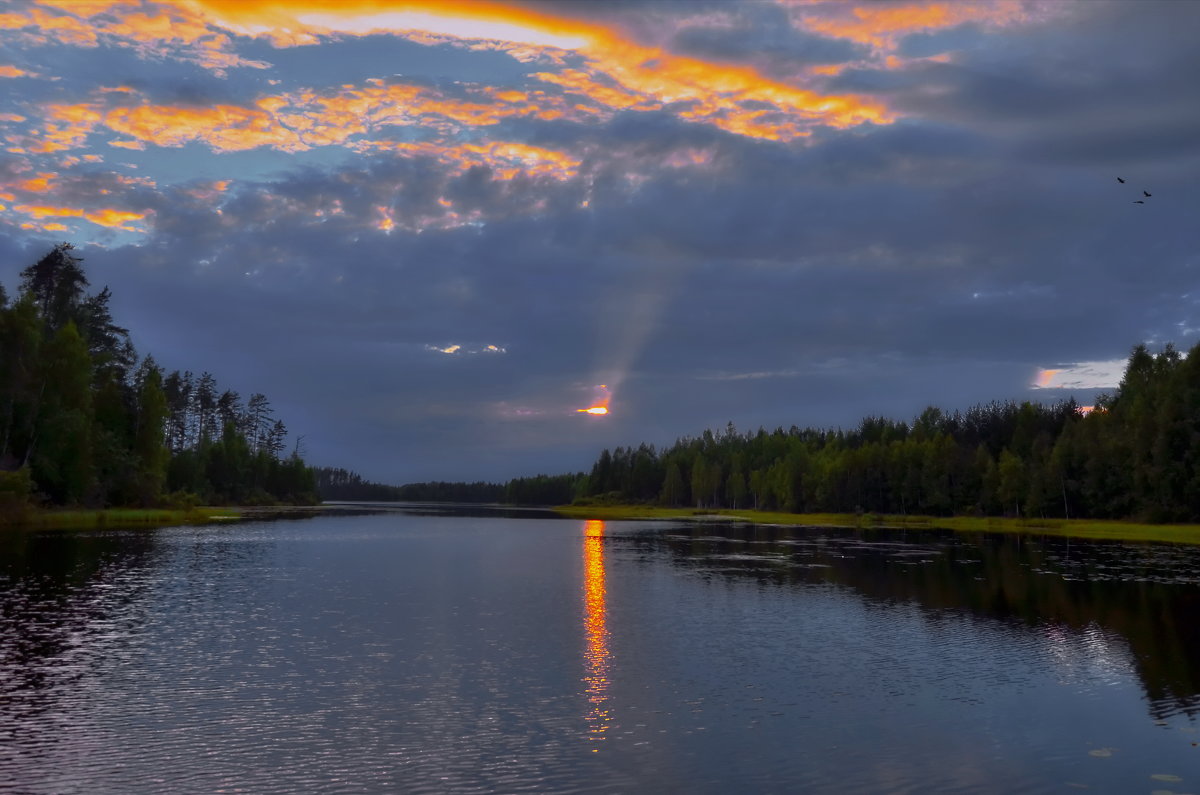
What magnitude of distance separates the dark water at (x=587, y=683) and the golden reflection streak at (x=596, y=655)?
0.56 feet

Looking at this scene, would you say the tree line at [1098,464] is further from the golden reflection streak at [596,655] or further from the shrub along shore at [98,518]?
the shrub along shore at [98,518]

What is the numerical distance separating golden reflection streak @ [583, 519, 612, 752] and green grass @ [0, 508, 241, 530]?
6965 cm

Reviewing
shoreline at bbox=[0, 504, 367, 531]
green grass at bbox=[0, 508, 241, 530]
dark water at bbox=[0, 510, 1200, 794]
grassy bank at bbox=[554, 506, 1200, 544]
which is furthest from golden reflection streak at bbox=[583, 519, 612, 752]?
grassy bank at bbox=[554, 506, 1200, 544]

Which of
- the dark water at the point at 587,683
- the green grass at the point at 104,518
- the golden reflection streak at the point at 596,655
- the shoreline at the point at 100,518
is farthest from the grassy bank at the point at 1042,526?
the shoreline at the point at 100,518

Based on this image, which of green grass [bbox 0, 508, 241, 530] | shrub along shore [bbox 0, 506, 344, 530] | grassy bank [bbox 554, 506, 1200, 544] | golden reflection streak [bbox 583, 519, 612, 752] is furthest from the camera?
grassy bank [bbox 554, 506, 1200, 544]

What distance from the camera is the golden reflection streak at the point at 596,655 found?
24109mm

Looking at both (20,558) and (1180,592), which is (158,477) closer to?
(20,558)

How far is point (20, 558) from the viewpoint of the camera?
207 feet

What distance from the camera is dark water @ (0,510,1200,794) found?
19.9 metres

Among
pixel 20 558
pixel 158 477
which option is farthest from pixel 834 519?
pixel 20 558

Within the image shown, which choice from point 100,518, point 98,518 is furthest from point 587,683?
point 100,518

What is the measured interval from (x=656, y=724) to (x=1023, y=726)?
10.3 m

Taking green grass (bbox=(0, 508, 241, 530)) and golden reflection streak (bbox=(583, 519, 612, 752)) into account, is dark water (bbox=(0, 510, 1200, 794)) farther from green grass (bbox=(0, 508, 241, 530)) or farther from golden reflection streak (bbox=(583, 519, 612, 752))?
green grass (bbox=(0, 508, 241, 530))

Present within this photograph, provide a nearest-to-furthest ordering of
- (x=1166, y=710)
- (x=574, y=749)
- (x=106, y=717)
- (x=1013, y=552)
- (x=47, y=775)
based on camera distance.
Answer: (x=47, y=775) < (x=574, y=749) < (x=106, y=717) < (x=1166, y=710) < (x=1013, y=552)
